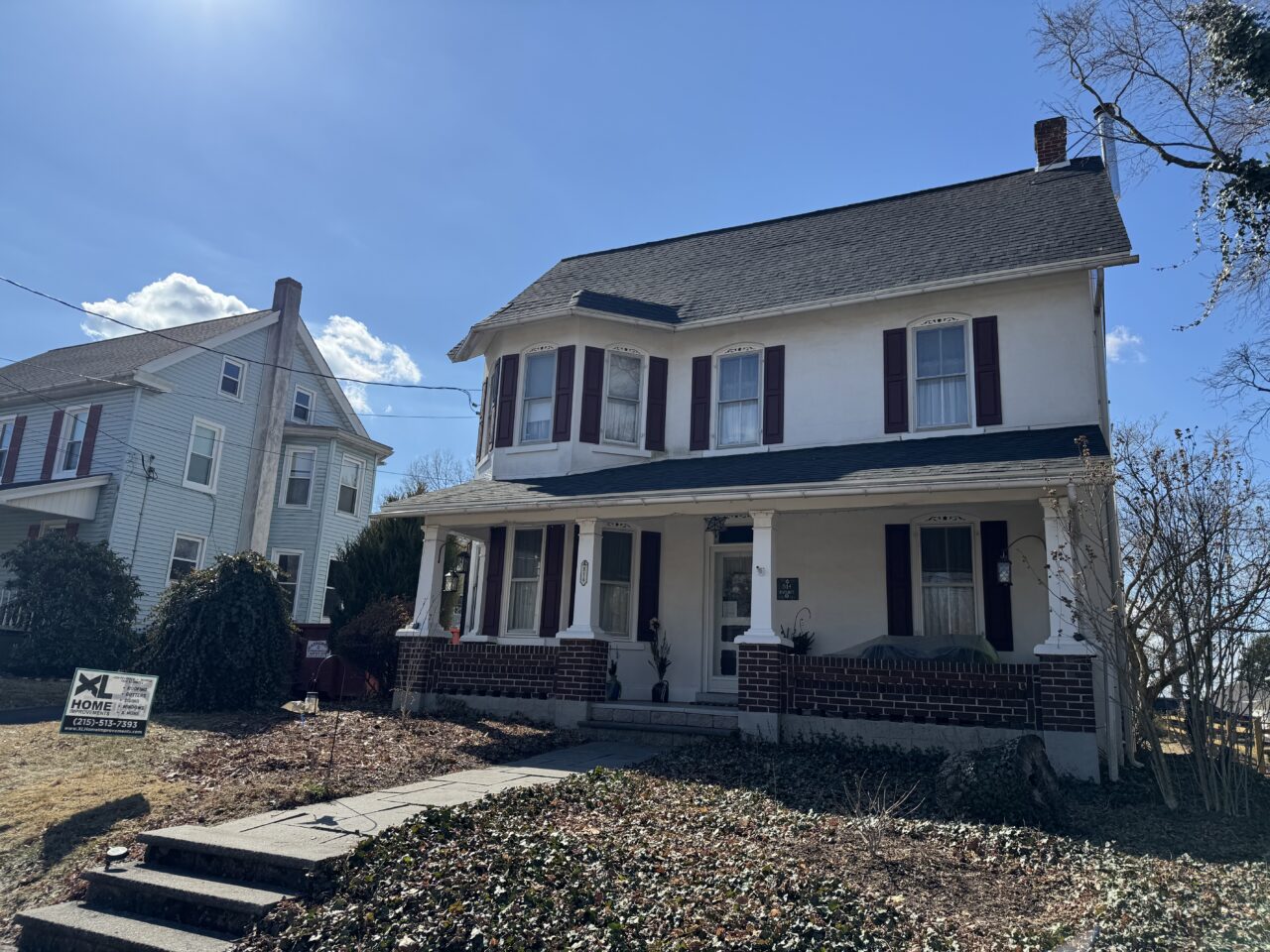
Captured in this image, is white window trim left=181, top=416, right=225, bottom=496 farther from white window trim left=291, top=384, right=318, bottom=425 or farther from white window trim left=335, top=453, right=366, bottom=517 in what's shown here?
white window trim left=335, top=453, right=366, bottom=517

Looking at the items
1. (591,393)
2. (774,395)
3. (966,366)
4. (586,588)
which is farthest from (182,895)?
(966,366)

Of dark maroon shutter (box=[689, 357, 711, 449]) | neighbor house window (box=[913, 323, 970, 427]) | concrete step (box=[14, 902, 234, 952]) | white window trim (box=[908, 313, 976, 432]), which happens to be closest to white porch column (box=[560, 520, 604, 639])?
dark maroon shutter (box=[689, 357, 711, 449])

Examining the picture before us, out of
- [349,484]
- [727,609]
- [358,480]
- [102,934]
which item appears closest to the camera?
[102,934]

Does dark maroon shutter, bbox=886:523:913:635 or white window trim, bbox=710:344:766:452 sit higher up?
white window trim, bbox=710:344:766:452

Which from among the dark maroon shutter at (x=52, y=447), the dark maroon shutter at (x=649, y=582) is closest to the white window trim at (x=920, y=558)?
the dark maroon shutter at (x=649, y=582)

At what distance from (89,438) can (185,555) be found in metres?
3.55

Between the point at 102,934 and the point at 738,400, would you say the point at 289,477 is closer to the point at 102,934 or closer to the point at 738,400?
the point at 738,400

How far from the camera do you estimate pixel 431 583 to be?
504 inches

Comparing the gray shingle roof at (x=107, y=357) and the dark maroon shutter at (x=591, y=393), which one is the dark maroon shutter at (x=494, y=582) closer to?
the dark maroon shutter at (x=591, y=393)

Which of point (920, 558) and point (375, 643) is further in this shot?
point (375, 643)

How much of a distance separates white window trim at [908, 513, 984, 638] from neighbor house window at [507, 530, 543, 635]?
5.45 metres

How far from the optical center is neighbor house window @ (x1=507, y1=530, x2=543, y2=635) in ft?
44.7

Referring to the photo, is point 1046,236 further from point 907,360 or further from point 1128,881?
point 1128,881

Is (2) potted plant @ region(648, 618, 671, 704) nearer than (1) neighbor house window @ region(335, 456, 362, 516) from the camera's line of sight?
Yes
